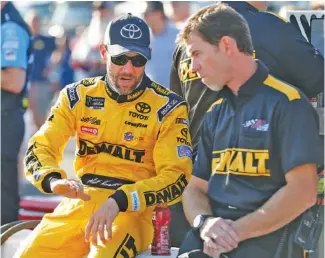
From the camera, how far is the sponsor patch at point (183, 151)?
15.2 ft

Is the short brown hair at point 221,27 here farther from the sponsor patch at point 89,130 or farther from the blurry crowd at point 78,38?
the blurry crowd at point 78,38

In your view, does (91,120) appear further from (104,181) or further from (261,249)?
(261,249)

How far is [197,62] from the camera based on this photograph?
13.4 feet

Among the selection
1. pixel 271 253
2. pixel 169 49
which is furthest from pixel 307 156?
pixel 169 49

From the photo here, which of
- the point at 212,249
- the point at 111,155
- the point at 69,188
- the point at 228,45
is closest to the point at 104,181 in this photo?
the point at 111,155

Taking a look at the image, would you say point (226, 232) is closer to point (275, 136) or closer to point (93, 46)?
point (275, 136)

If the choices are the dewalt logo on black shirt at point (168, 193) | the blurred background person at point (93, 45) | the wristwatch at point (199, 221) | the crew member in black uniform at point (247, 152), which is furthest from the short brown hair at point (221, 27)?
the blurred background person at point (93, 45)

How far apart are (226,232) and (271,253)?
22cm

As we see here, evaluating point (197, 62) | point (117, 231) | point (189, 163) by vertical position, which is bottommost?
point (117, 231)

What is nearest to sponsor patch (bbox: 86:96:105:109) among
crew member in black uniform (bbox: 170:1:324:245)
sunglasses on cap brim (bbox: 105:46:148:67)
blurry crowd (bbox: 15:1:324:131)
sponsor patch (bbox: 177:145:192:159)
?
sunglasses on cap brim (bbox: 105:46:148:67)

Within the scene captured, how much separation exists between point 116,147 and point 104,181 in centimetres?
18

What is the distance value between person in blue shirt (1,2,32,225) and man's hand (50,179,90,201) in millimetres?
2931

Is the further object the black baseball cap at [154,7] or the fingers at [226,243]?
the black baseball cap at [154,7]

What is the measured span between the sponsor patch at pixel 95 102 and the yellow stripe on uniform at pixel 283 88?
3.42 ft
